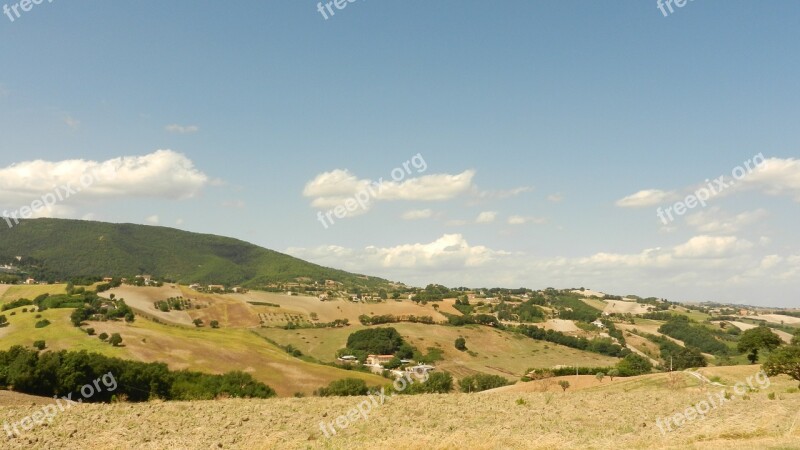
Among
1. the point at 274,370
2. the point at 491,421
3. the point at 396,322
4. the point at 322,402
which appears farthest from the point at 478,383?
the point at 396,322

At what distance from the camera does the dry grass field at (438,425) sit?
77.4ft

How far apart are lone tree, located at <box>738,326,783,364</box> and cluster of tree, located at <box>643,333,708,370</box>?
15521 millimetres

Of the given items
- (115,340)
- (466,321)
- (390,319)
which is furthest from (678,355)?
(115,340)

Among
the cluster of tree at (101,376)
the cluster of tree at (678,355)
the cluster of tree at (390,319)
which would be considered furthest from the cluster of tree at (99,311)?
the cluster of tree at (678,355)

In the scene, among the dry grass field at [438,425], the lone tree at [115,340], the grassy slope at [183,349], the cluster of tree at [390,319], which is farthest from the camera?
the cluster of tree at [390,319]

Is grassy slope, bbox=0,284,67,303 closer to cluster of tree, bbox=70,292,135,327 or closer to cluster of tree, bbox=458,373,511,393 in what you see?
cluster of tree, bbox=70,292,135,327

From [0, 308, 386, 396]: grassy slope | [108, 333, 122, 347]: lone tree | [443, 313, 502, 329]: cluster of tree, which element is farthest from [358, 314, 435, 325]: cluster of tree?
[108, 333, 122, 347]: lone tree

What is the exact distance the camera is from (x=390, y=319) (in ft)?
622

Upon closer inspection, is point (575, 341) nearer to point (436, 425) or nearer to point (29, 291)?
point (436, 425)

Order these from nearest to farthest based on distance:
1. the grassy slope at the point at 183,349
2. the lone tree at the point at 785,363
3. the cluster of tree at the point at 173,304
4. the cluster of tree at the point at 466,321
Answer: the lone tree at the point at 785,363 < the grassy slope at the point at 183,349 < the cluster of tree at the point at 173,304 < the cluster of tree at the point at 466,321

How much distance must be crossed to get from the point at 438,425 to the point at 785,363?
152 feet

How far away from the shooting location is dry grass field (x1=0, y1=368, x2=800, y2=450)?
23594 millimetres

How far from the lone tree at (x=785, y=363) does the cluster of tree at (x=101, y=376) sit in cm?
6077

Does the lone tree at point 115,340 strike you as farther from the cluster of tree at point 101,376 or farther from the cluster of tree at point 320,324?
the cluster of tree at point 320,324
